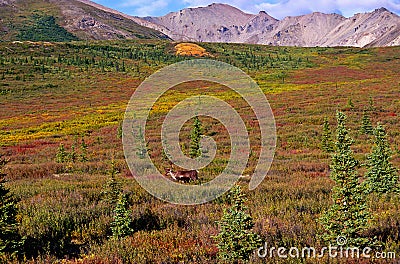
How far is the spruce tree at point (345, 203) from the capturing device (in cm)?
586

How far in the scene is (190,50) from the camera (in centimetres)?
16550

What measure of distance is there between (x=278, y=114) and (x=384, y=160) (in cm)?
3357

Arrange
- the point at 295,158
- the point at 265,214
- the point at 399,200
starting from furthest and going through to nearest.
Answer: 1. the point at 295,158
2. the point at 399,200
3. the point at 265,214

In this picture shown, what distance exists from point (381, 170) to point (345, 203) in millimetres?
5698

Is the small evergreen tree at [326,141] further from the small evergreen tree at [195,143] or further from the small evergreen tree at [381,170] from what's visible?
the small evergreen tree at [381,170]

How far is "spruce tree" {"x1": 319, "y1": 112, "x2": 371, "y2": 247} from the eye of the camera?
19.2 ft

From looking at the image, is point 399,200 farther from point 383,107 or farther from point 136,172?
point 383,107

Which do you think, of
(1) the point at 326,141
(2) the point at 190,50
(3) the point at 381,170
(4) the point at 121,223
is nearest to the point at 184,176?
(4) the point at 121,223

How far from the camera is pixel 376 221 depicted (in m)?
7.12

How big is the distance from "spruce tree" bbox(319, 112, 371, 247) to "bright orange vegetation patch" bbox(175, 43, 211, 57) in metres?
153

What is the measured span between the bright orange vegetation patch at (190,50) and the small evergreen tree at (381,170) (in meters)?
148

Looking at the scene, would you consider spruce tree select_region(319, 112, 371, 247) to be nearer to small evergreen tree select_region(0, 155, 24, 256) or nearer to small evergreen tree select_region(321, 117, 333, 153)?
small evergreen tree select_region(0, 155, 24, 256)

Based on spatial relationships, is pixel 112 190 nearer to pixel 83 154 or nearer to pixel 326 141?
pixel 83 154

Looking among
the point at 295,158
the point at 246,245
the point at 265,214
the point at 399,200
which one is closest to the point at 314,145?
the point at 295,158
